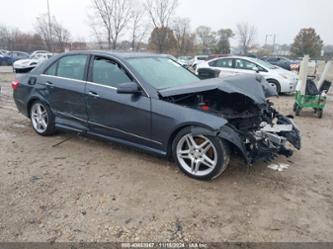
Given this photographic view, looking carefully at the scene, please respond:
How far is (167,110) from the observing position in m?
3.60

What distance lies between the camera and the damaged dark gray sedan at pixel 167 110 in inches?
137

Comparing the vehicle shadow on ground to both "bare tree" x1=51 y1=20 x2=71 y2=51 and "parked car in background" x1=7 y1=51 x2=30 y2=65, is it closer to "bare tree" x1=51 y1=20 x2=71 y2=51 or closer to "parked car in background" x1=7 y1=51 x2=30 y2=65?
"parked car in background" x1=7 y1=51 x2=30 y2=65

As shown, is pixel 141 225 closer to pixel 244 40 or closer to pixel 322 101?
pixel 322 101

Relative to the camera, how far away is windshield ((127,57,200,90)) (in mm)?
3960

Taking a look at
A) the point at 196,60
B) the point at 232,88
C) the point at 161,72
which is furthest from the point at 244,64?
the point at 196,60

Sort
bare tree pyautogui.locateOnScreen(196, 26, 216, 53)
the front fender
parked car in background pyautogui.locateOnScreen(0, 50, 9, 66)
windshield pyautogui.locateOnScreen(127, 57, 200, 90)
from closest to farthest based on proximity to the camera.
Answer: the front fender, windshield pyautogui.locateOnScreen(127, 57, 200, 90), parked car in background pyautogui.locateOnScreen(0, 50, 9, 66), bare tree pyautogui.locateOnScreen(196, 26, 216, 53)

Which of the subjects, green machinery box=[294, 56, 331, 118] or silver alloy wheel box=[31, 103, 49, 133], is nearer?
silver alloy wheel box=[31, 103, 49, 133]

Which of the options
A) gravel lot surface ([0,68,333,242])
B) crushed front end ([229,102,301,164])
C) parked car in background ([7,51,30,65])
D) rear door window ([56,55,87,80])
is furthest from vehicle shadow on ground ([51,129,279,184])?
parked car in background ([7,51,30,65])

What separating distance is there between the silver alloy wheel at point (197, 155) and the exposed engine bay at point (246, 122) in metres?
0.19

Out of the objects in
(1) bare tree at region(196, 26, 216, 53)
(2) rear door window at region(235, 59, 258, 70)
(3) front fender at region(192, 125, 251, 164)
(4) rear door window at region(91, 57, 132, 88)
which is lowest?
(3) front fender at region(192, 125, 251, 164)

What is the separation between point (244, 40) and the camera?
5812cm

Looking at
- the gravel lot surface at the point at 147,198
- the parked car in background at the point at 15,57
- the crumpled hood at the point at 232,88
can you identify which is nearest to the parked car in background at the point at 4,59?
the parked car in background at the point at 15,57

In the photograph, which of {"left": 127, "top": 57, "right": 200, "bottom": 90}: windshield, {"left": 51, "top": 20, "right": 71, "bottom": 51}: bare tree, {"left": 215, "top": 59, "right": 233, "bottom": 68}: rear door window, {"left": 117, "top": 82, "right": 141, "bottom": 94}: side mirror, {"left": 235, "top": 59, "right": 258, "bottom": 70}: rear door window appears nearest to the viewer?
{"left": 117, "top": 82, "right": 141, "bottom": 94}: side mirror

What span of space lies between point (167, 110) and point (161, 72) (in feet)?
3.01
